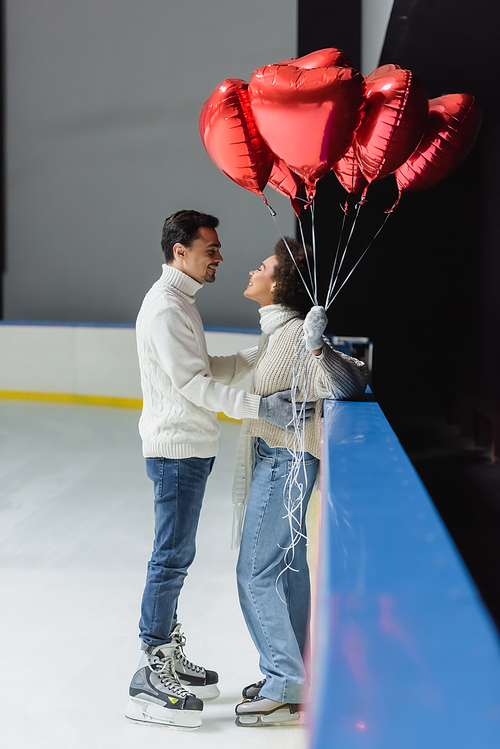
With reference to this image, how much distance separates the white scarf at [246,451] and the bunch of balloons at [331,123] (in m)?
0.42

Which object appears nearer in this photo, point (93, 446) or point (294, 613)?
point (294, 613)

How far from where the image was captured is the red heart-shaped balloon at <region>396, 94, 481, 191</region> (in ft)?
6.00

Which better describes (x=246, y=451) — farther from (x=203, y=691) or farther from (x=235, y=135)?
(x=235, y=135)

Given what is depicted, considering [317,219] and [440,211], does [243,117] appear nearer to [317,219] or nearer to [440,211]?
[440,211]

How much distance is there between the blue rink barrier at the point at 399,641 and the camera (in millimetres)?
419

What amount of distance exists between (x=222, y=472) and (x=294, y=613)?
8.04 ft

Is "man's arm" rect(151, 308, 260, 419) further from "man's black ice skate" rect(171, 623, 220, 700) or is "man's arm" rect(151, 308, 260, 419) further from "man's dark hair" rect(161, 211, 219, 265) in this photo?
"man's black ice skate" rect(171, 623, 220, 700)

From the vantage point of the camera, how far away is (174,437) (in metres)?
1.70

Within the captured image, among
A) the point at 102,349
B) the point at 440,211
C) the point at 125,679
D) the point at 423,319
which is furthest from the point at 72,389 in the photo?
the point at 125,679

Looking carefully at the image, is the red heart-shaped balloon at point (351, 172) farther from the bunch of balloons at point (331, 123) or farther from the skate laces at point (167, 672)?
the skate laces at point (167, 672)

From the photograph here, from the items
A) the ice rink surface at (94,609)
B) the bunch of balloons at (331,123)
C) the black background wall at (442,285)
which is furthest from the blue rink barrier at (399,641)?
the black background wall at (442,285)

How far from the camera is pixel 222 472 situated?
416cm

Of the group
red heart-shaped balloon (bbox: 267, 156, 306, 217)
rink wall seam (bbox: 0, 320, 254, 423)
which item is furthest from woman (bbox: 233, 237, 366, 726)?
rink wall seam (bbox: 0, 320, 254, 423)

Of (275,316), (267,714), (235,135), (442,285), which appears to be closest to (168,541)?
(267,714)
